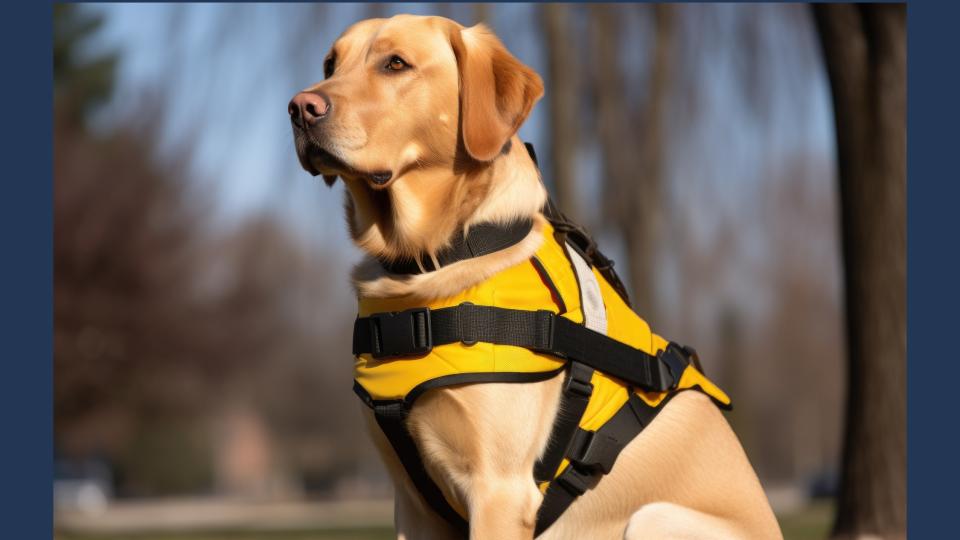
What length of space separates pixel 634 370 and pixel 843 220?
4.91 m

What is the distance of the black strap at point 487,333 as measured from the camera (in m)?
3.41

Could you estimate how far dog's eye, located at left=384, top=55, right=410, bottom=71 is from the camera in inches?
140

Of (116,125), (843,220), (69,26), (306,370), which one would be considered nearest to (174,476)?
(306,370)

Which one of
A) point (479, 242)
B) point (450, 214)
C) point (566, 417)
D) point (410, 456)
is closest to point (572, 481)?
point (566, 417)

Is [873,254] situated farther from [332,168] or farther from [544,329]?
[332,168]

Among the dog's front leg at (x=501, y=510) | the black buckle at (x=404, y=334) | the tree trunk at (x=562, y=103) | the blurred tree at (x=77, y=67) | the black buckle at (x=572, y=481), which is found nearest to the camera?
the dog's front leg at (x=501, y=510)

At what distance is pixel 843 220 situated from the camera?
7957mm

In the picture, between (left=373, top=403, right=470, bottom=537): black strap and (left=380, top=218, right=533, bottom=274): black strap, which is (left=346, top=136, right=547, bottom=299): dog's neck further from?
(left=373, top=403, right=470, bottom=537): black strap

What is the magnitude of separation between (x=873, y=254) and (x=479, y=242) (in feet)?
17.0

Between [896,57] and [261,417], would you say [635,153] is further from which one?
[261,417]

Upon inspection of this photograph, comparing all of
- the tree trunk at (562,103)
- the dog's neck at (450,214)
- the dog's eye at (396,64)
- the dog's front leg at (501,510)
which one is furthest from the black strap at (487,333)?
the tree trunk at (562,103)

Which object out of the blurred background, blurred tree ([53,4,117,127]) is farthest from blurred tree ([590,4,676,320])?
blurred tree ([53,4,117,127])

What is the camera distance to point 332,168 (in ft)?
11.2

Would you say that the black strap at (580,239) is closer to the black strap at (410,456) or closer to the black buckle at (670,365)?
the black buckle at (670,365)
